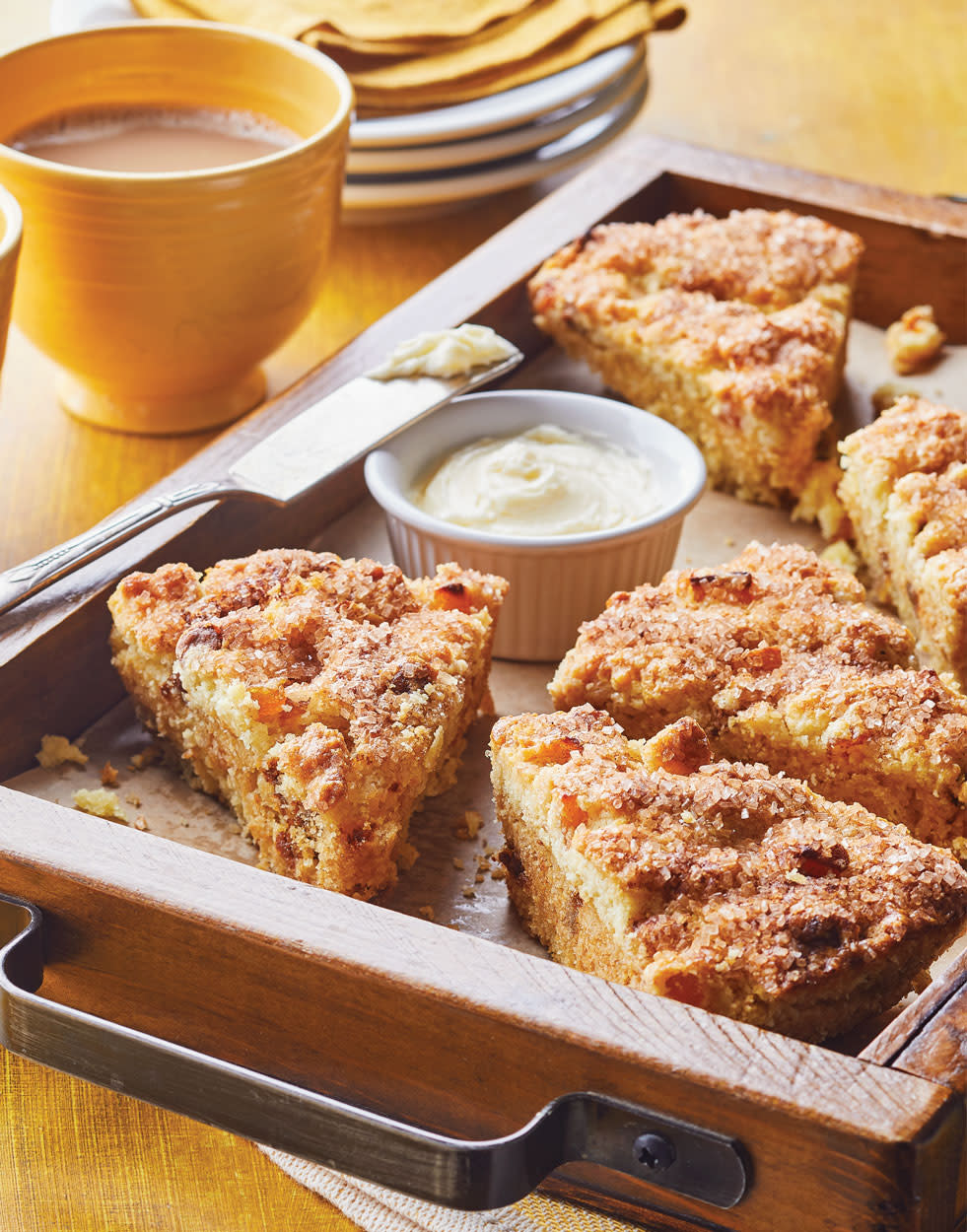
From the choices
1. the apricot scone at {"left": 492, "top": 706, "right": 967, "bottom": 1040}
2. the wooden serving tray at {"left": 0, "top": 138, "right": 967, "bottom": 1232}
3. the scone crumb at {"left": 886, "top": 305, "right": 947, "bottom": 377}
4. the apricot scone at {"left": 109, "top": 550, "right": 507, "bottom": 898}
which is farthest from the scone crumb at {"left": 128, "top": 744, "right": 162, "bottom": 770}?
the scone crumb at {"left": 886, "top": 305, "right": 947, "bottom": 377}

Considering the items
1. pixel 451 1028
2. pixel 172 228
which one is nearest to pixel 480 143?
pixel 172 228

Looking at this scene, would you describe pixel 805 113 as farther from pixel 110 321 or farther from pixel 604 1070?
pixel 604 1070

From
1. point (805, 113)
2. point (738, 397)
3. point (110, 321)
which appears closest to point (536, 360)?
point (738, 397)

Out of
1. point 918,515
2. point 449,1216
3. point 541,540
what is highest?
point 918,515

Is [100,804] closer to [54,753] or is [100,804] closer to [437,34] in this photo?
[54,753]

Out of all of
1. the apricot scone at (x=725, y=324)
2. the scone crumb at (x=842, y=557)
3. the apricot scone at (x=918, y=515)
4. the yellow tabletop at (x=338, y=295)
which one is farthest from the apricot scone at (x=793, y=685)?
the yellow tabletop at (x=338, y=295)

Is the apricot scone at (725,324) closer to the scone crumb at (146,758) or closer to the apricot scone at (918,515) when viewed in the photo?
the apricot scone at (918,515)
